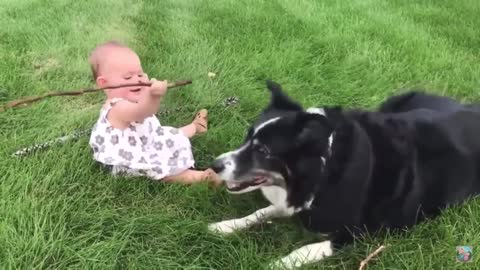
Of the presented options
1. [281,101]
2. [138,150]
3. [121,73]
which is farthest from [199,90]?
[281,101]

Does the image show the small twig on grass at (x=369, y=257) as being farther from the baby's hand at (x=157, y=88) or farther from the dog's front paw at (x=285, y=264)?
the baby's hand at (x=157, y=88)

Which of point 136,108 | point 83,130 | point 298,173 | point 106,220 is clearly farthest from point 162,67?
point 298,173

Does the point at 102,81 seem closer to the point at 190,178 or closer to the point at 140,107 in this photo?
the point at 140,107

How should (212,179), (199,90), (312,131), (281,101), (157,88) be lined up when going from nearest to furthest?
(312,131)
(281,101)
(157,88)
(212,179)
(199,90)

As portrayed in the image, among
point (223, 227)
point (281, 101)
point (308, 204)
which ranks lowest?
point (223, 227)

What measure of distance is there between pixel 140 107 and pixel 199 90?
103 centimetres

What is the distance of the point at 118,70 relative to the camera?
3.03 metres

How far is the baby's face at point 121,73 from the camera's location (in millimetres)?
2980

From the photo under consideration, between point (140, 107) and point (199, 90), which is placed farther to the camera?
point (199, 90)

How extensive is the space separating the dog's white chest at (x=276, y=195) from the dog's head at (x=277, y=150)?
0.08 meters

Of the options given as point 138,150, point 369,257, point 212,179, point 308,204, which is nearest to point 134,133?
point 138,150

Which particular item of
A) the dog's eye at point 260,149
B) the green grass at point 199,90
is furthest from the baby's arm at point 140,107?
the dog's eye at point 260,149

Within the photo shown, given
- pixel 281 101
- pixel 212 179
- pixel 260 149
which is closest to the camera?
pixel 260 149

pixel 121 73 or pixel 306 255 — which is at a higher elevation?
pixel 121 73
